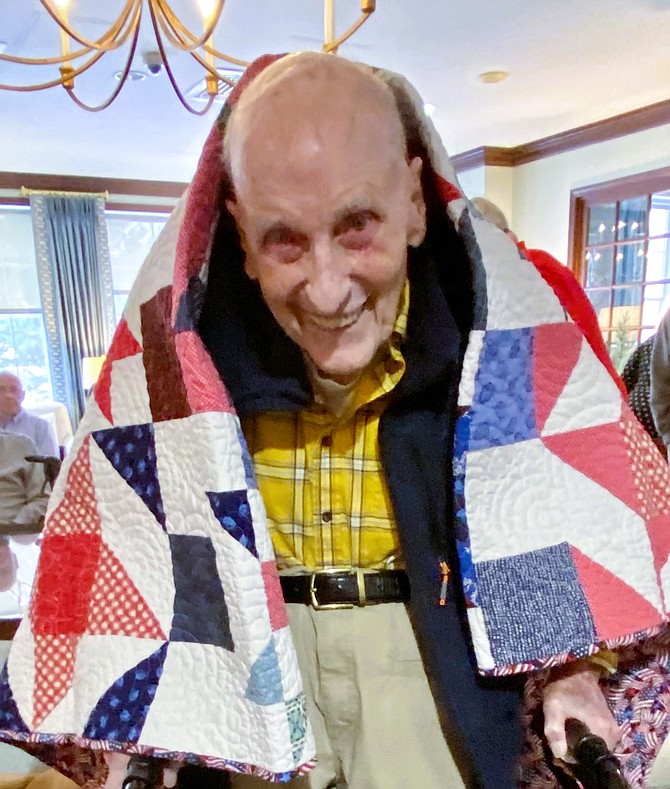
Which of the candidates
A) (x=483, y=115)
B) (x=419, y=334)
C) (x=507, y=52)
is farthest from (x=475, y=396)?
(x=483, y=115)

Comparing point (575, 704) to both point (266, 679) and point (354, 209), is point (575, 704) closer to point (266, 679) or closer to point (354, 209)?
point (266, 679)

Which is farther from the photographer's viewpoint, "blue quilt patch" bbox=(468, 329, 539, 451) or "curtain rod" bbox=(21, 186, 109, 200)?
"curtain rod" bbox=(21, 186, 109, 200)

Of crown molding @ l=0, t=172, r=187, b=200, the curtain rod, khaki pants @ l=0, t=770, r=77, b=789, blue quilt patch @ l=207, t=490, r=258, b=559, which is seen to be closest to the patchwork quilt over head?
blue quilt patch @ l=207, t=490, r=258, b=559

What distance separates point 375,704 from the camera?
2.67 feet

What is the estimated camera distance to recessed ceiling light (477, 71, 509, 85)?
137 inches

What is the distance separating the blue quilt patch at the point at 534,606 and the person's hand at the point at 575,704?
0.22 ft

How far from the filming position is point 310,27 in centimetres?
292

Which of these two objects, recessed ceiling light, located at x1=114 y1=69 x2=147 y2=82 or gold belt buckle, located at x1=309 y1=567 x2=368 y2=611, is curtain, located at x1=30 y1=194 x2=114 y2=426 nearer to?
recessed ceiling light, located at x1=114 y1=69 x2=147 y2=82

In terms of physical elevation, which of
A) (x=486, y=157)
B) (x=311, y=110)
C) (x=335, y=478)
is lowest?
(x=335, y=478)

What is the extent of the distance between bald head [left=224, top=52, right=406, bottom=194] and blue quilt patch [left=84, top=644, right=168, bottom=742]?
1.64ft

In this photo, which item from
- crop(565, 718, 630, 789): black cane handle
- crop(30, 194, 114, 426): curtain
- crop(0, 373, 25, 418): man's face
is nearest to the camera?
crop(565, 718, 630, 789): black cane handle

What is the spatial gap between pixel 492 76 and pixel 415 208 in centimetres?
309

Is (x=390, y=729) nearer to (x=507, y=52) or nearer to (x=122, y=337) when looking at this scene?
(x=122, y=337)

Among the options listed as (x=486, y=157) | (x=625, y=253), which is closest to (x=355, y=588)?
(x=625, y=253)
